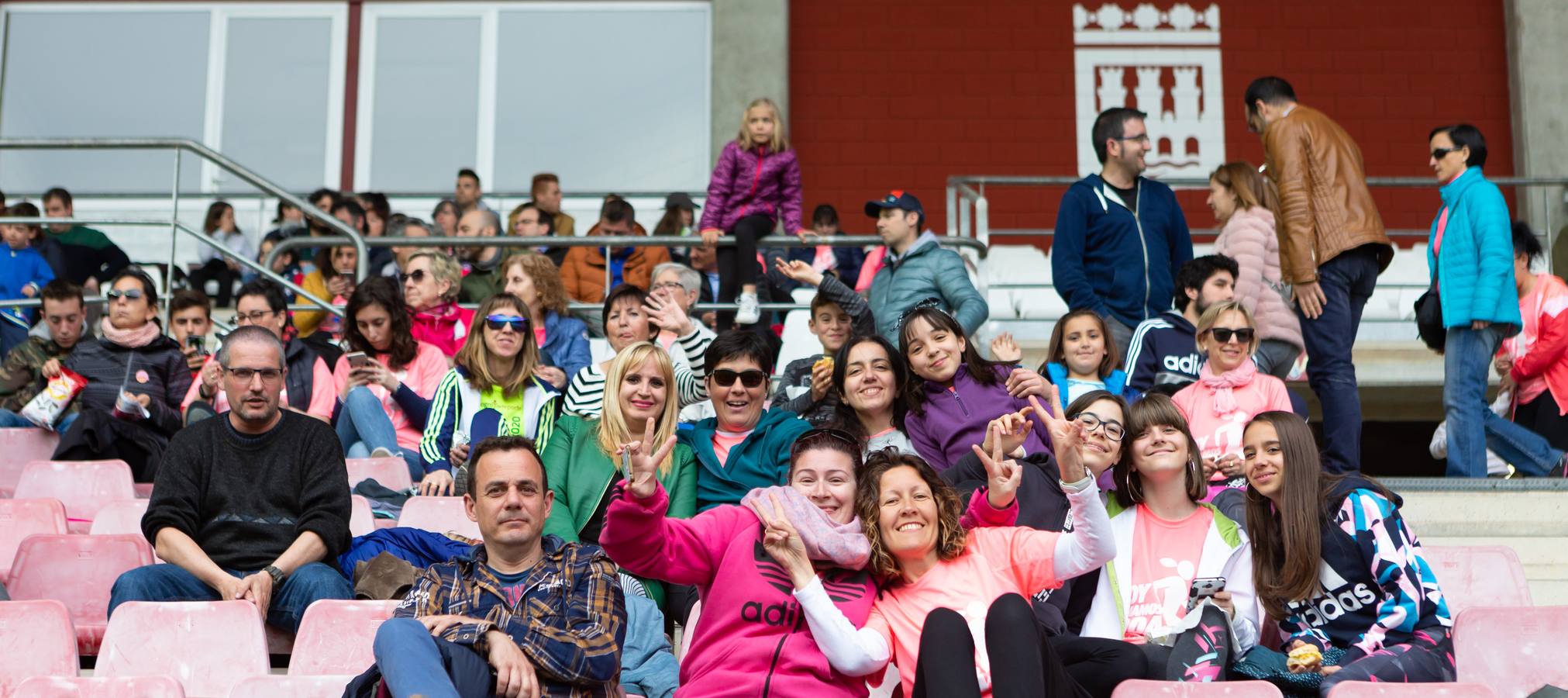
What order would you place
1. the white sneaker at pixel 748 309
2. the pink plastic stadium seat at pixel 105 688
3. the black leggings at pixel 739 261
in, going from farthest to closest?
the black leggings at pixel 739 261, the white sneaker at pixel 748 309, the pink plastic stadium seat at pixel 105 688

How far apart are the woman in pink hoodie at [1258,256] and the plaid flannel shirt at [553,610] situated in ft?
11.7

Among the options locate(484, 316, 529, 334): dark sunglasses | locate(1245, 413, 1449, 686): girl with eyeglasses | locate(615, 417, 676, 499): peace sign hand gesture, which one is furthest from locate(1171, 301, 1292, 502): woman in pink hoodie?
locate(615, 417, 676, 499): peace sign hand gesture

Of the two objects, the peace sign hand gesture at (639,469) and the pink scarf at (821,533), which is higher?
the peace sign hand gesture at (639,469)

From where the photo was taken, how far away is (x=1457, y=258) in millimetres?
6172

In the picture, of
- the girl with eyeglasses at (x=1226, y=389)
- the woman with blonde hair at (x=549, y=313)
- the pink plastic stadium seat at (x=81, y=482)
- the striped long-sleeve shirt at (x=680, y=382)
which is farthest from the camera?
the woman with blonde hair at (x=549, y=313)

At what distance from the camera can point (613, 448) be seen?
4867 millimetres

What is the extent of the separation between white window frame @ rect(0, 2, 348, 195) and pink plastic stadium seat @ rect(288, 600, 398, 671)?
8306 mm

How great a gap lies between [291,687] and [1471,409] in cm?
434

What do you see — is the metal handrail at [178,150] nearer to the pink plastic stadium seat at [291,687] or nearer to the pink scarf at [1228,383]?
the pink plastic stadium seat at [291,687]

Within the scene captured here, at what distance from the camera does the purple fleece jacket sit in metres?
4.97

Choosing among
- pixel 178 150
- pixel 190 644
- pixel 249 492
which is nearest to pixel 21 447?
pixel 178 150

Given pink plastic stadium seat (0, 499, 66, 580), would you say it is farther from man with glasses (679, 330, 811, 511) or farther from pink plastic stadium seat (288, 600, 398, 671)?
man with glasses (679, 330, 811, 511)

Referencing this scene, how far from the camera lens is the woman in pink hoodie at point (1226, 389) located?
219 inches

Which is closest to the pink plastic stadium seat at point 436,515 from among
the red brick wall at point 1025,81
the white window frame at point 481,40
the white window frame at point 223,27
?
the red brick wall at point 1025,81
